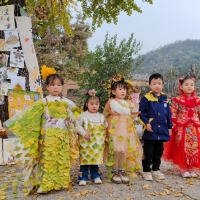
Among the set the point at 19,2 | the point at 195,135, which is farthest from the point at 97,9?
the point at 195,135

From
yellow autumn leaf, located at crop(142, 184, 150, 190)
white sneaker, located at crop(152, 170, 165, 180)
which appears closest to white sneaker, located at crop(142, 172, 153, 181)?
white sneaker, located at crop(152, 170, 165, 180)

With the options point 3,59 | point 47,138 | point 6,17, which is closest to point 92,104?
point 47,138

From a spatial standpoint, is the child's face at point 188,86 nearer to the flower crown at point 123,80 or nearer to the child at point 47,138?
the flower crown at point 123,80

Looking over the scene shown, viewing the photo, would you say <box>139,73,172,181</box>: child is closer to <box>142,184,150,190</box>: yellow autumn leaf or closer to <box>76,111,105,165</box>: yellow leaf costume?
<box>142,184,150,190</box>: yellow autumn leaf

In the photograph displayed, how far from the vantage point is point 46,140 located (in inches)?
147

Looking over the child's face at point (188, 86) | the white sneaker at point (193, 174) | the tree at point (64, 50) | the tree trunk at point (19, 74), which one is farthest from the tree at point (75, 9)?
the tree at point (64, 50)

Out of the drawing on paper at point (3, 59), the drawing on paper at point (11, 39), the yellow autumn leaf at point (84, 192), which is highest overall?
the drawing on paper at point (11, 39)

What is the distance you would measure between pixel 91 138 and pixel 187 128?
1623 millimetres

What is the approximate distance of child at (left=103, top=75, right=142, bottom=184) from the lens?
4.18 meters

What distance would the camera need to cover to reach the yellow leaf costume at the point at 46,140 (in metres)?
3.74

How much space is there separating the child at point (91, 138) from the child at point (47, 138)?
176 millimetres

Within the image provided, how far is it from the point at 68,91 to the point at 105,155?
59.5ft

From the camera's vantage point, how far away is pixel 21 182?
13.8ft

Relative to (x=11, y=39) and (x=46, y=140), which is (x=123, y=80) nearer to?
(x=46, y=140)
